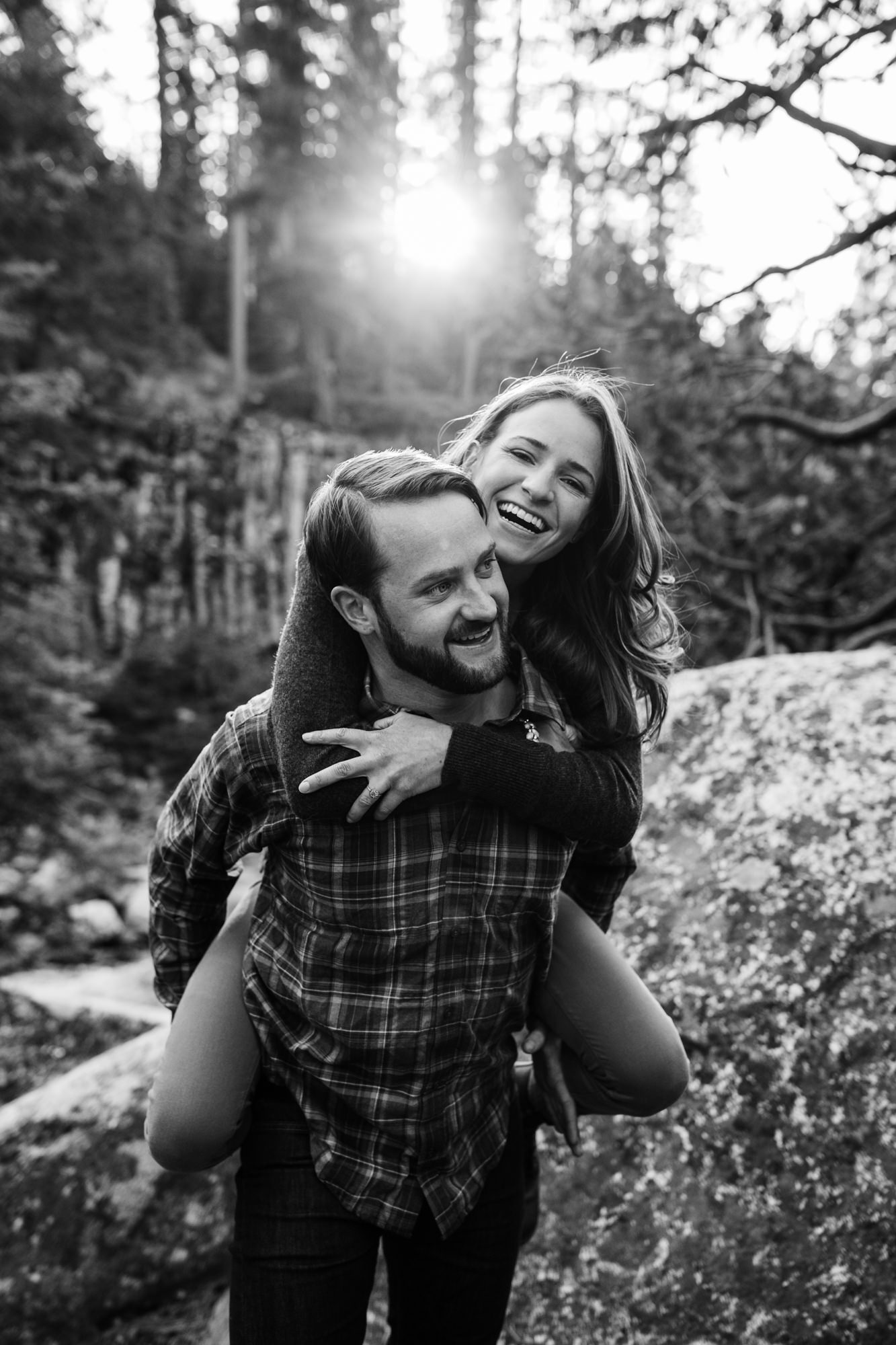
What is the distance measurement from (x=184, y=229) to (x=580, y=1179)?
19540mm

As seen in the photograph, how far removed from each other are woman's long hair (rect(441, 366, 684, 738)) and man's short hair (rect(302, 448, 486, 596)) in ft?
1.13

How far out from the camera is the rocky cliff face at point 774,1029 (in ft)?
6.54

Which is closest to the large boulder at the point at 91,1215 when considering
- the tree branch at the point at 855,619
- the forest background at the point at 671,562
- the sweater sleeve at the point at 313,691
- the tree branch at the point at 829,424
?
the forest background at the point at 671,562

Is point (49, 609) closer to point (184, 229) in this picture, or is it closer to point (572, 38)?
point (572, 38)

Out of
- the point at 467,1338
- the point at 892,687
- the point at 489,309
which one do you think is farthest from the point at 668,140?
the point at 467,1338

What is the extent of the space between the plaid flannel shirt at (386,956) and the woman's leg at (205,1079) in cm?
4

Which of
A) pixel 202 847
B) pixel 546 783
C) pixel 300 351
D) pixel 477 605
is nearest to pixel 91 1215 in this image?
pixel 202 847

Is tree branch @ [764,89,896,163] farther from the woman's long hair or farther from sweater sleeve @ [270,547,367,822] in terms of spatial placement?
sweater sleeve @ [270,547,367,822]

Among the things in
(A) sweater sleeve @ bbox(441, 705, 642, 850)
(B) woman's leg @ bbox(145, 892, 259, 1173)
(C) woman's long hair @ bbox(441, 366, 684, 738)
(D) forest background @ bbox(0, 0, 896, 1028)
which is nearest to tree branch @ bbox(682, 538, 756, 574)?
(D) forest background @ bbox(0, 0, 896, 1028)

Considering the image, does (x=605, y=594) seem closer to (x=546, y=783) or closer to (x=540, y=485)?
(x=540, y=485)

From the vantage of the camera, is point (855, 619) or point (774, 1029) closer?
point (774, 1029)

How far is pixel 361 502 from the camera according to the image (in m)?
1.47

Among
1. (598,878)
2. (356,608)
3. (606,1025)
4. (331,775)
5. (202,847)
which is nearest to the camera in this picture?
(331,775)

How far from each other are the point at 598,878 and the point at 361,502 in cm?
94
